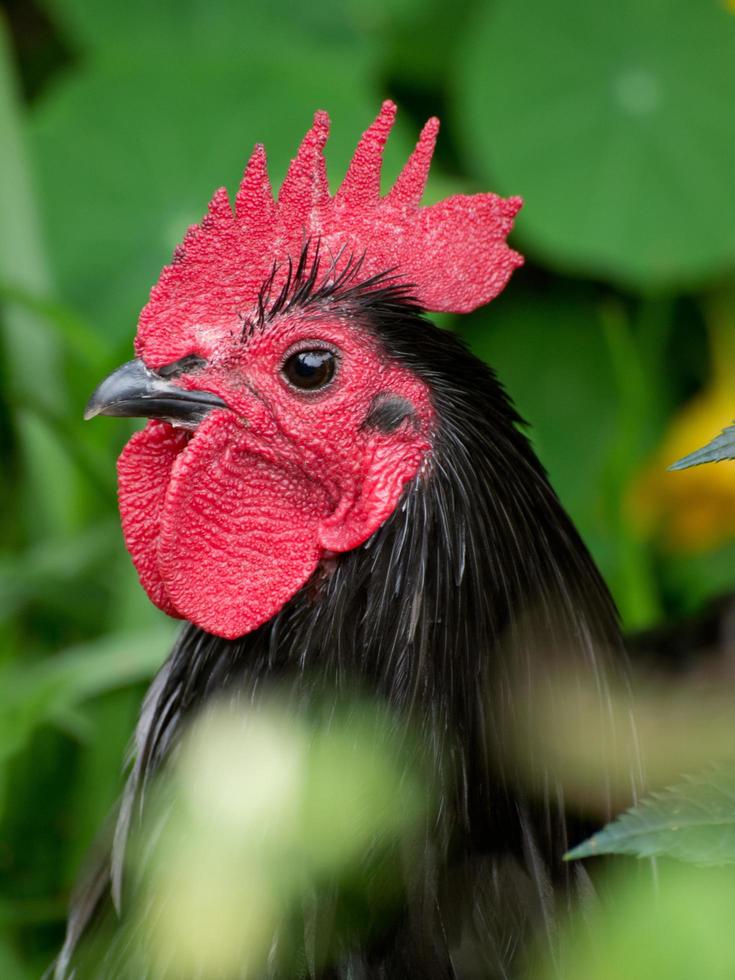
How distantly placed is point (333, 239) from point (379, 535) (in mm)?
390

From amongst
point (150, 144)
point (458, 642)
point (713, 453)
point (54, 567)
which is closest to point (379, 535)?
point (458, 642)

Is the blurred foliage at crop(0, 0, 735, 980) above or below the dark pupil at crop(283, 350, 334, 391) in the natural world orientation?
above

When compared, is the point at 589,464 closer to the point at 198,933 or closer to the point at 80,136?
the point at 80,136

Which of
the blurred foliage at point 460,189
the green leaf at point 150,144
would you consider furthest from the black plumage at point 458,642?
the green leaf at point 150,144

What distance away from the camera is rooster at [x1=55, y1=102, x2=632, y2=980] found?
1447mm

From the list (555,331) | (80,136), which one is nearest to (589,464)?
(555,331)

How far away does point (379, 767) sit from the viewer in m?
1.43

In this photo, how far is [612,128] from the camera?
11.9ft

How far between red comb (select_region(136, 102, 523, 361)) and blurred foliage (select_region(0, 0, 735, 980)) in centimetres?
125

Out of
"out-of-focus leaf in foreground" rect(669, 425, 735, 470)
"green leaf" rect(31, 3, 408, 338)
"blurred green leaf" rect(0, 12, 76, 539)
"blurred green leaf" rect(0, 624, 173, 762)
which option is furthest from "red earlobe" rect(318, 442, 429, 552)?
"green leaf" rect(31, 3, 408, 338)

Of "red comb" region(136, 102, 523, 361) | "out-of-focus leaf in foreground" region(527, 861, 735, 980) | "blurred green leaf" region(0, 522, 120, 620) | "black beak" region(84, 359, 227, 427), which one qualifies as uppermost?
"red comb" region(136, 102, 523, 361)

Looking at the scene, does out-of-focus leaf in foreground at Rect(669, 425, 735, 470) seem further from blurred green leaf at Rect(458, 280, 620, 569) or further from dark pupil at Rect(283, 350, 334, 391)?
blurred green leaf at Rect(458, 280, 620, 569)

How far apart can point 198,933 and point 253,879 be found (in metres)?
0.09

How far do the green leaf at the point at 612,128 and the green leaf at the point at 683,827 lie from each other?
8.27ft
